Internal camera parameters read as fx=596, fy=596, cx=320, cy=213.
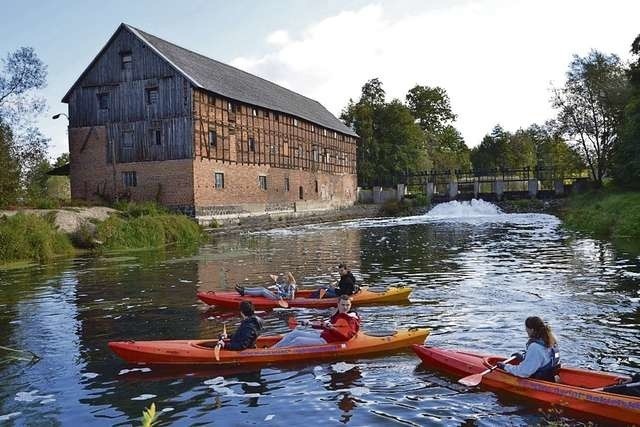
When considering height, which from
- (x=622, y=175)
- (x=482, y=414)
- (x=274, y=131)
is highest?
(x=274, y=131)

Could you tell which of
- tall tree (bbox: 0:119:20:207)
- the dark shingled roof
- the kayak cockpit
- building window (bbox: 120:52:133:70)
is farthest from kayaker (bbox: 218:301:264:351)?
building window (bbox: 120:52:133:70)

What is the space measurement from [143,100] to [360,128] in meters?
39.1

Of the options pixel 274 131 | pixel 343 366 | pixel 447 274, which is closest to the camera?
pixel 343 366

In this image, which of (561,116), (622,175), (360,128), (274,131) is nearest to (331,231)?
(274,131)

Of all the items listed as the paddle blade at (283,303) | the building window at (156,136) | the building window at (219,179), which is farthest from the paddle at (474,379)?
the building window at (156,136)

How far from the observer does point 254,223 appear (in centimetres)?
4303

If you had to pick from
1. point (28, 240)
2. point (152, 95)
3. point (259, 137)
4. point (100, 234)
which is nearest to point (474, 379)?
point (28, 240)

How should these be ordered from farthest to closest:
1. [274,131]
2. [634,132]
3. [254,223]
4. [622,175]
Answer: [274,131]
[254,223]
[622,175]
[634,132]

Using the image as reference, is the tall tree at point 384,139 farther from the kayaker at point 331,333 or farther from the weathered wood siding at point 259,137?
the kayaker at point 331,333

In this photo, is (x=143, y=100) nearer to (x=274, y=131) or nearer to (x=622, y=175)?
(x=274, y=131)

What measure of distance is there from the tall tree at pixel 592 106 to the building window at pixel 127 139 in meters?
34.0

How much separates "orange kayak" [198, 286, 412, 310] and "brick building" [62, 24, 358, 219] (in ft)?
77.8

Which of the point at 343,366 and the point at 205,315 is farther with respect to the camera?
the point at 205,315

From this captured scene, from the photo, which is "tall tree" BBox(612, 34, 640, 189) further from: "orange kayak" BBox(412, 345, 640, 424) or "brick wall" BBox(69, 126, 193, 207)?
"orange kayak" BBox(412, 345, 640, 424)
